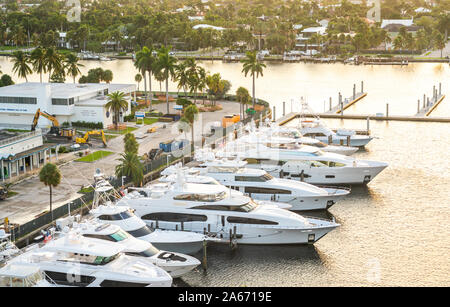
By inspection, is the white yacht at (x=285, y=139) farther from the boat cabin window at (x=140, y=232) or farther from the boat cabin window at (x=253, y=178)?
the boat cabin window at (x=140, y=232)

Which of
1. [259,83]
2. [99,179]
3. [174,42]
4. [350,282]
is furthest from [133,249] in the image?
[174,42]

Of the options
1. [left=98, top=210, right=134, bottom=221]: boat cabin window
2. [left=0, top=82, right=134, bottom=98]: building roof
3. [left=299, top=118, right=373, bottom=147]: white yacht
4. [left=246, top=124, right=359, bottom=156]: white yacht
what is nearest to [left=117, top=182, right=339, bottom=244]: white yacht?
[left=98, top=210, right=134, bottom=221]: boat cabin window

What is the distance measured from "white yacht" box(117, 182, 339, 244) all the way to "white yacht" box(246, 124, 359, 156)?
16.1m

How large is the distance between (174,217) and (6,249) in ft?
36.2

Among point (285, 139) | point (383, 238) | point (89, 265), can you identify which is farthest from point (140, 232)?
point (285, 139)

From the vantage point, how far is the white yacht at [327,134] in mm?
68812

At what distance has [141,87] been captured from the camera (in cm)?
11819

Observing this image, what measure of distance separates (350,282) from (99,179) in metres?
16.5

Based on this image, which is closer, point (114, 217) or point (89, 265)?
point (89, 265)

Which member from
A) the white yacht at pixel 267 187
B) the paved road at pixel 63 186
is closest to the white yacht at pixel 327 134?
the paved road at pixel 63 186

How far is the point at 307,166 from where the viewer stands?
55.2 metres

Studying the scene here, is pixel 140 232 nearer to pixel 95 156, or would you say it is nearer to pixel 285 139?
pixel 285 139

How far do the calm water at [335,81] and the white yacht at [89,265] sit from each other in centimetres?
6237
